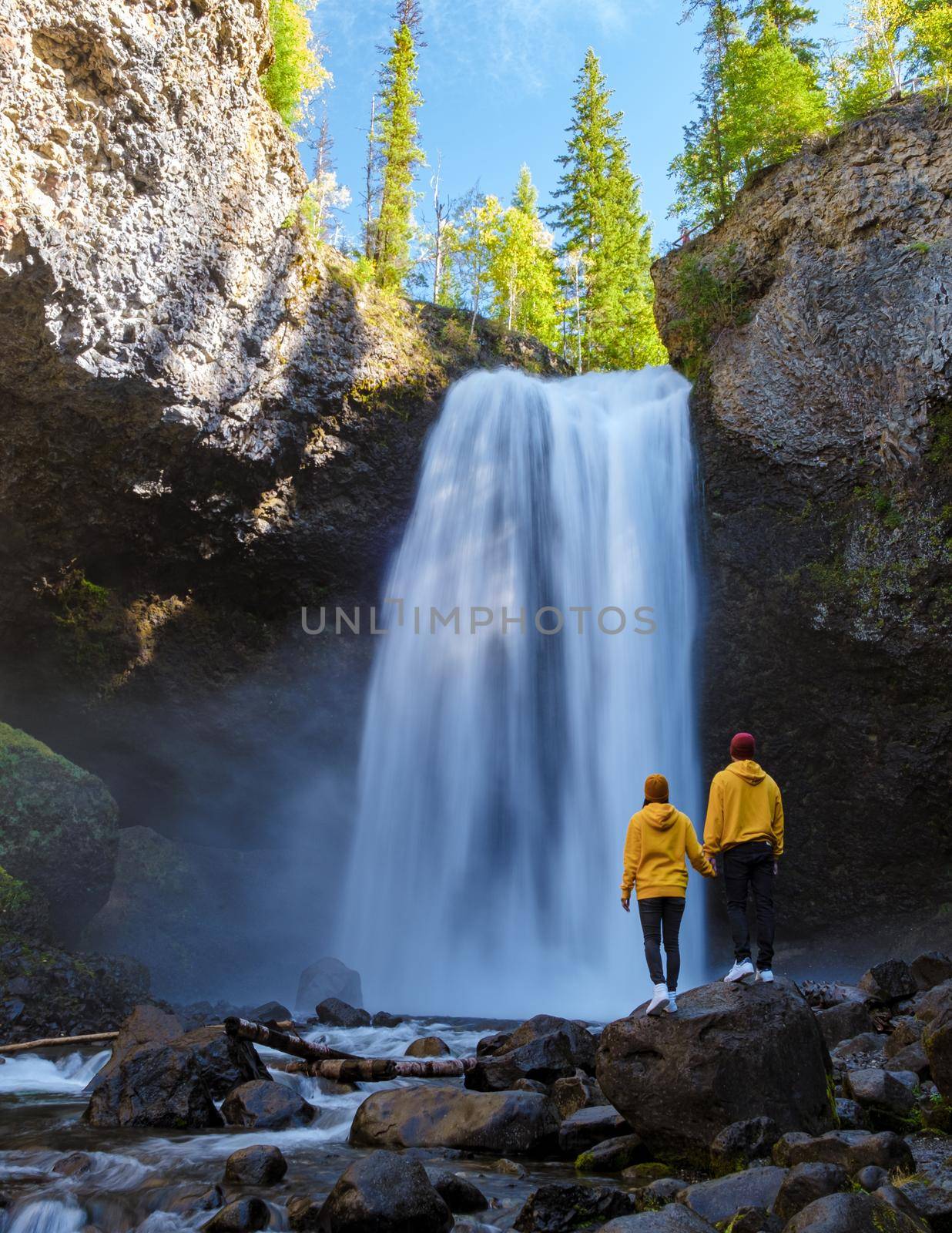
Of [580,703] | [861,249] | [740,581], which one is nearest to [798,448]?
[740,581]

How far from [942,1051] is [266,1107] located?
175 inches

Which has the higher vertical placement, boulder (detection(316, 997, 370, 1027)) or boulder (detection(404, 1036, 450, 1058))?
boulder (detection(316, 997, 370, 1027))

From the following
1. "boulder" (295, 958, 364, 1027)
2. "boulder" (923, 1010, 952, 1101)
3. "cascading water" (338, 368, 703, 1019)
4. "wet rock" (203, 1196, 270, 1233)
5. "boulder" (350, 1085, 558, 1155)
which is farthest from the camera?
"cascading water" (338, 368, 703, 1019)

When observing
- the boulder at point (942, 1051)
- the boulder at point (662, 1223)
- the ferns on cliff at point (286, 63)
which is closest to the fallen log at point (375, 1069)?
the boulder at point (662, 1223)

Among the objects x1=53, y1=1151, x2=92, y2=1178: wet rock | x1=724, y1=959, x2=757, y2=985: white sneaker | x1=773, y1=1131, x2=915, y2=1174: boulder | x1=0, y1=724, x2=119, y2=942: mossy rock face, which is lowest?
x1=53, y1=1151, x2=92, y2=1178: wet rock

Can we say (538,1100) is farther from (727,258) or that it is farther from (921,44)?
(921,44)

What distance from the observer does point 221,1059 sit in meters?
6.61

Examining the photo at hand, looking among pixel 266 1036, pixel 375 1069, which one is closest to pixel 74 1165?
pixel 266 1036

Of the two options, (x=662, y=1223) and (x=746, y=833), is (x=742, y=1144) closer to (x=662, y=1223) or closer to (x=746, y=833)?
(x=662, y=1223)

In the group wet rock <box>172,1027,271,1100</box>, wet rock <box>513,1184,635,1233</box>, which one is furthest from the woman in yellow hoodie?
wet rock <box>172,1027,271,1100</box>

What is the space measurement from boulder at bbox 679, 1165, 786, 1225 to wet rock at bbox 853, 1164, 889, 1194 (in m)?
0.32

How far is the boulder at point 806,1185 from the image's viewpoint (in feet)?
12.0

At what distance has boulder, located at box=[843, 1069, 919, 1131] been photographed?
5148 mm

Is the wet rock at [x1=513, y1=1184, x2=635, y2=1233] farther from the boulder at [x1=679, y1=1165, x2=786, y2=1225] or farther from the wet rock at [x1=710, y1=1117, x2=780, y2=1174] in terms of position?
the wet rock at [x1=710, y1=1117, x2=780, y2=1174]
